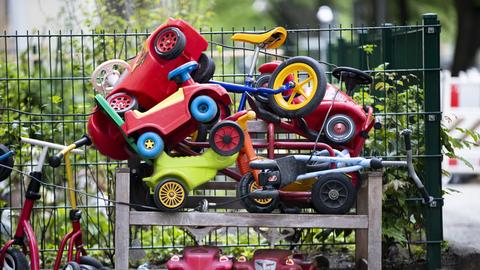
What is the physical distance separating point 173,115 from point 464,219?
5.54m

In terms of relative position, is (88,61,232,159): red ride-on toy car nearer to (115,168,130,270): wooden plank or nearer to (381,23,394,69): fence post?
(115,168,130,270): wooden plank

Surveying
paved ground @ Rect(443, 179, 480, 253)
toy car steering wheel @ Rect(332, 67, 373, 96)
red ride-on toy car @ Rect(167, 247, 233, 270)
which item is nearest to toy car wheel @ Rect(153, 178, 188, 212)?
red ride-on toy car @ Rect(167, 247, 233, 270)

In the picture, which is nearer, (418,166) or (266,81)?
(266,81)

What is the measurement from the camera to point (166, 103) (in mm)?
6156

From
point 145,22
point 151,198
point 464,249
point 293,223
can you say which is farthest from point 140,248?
point 145,22

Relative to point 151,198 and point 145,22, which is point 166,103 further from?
point 145,22

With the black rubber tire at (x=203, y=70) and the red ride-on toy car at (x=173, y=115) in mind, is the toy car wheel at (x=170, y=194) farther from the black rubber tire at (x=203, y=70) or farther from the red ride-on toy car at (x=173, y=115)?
the black rubber tire at (x=203, y=70)

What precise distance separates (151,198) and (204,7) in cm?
621

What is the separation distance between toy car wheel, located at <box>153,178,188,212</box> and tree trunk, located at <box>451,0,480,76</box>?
24501 millimetres

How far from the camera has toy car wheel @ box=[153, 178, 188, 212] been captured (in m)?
6.22

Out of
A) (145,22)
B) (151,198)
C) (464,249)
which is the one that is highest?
(145,22)

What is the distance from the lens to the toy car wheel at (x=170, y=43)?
6266 mm

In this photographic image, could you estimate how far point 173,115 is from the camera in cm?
611

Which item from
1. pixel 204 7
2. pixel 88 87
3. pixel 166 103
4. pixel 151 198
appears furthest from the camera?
pixel 204 7
